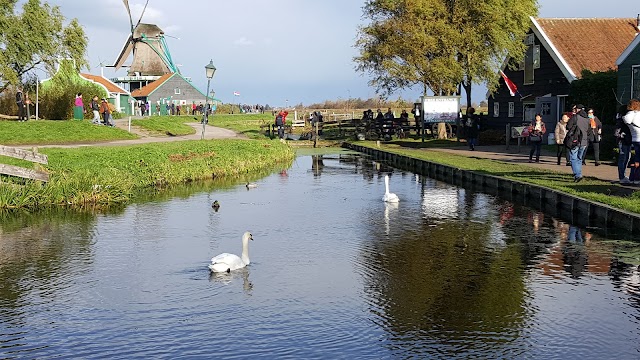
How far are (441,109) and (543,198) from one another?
23.9 meters

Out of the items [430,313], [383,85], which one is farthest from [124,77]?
[430,313]

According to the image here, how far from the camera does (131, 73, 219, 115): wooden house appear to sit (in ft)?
323

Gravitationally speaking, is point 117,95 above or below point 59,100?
above

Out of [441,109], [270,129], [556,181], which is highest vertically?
[441,109]

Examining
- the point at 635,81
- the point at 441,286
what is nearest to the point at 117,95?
the point at 635,81

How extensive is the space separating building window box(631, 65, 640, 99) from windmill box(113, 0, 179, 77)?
8223 cm

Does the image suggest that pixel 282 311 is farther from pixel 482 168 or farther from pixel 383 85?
pixel 383 85

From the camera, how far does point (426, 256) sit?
14.0 metres

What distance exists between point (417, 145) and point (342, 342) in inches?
1483

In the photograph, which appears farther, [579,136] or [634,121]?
[579,136]

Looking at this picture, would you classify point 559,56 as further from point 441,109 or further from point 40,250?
point 40,250

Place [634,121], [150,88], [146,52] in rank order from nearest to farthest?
[634,121], [150,88], [146,52]

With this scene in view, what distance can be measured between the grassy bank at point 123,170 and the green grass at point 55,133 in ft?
27.5

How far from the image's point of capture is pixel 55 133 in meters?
39.4
